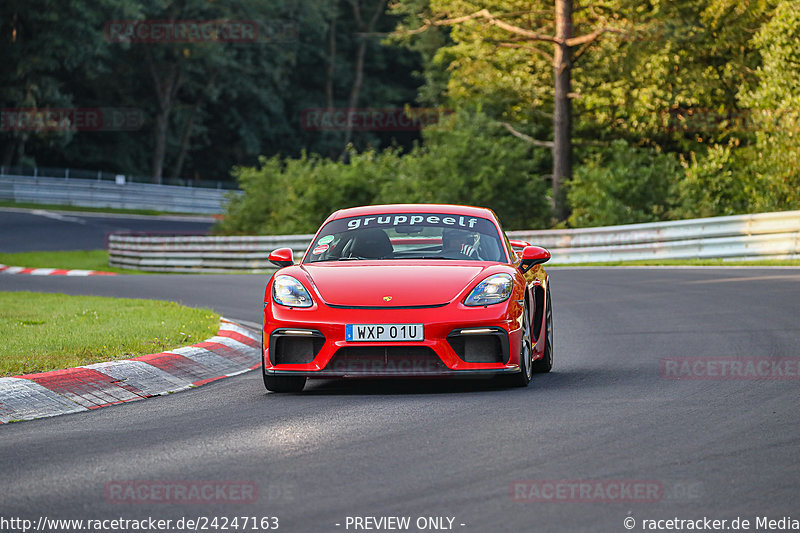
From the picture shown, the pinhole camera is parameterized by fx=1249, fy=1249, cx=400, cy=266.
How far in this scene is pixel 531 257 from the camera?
9508 mm

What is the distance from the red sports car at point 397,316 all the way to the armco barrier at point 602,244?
1460 centimetres

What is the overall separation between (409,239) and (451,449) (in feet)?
13.6

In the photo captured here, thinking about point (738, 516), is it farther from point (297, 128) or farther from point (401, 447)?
point (297, 128)

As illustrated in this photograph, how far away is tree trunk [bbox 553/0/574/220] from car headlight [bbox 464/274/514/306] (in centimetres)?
2524

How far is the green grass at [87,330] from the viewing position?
9852 mm

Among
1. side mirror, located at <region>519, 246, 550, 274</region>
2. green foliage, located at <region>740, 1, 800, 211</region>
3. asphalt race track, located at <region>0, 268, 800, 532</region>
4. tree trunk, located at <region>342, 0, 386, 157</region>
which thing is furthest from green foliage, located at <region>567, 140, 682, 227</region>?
tree trunk, located at <region>342, 0, 386, 157</region>

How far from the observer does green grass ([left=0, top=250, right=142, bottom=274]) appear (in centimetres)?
3391

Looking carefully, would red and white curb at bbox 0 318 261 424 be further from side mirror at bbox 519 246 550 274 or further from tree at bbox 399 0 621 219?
tree at bbox 399 0 621 219

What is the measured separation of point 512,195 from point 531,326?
24.4 metres

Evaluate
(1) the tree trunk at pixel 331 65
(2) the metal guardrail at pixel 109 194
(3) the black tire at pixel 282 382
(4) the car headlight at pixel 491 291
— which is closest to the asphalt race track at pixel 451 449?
(3) the black tire at pixel 282 382

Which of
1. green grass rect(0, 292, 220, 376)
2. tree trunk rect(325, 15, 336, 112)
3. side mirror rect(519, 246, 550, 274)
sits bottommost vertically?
green grass rect(0, 292, 220, 376)

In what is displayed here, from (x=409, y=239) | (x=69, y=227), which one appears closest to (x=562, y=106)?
(x=69, y=227)

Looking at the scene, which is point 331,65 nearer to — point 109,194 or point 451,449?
point 109,194

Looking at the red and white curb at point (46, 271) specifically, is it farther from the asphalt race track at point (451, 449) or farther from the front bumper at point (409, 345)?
the front bumper at point (409, 345)
